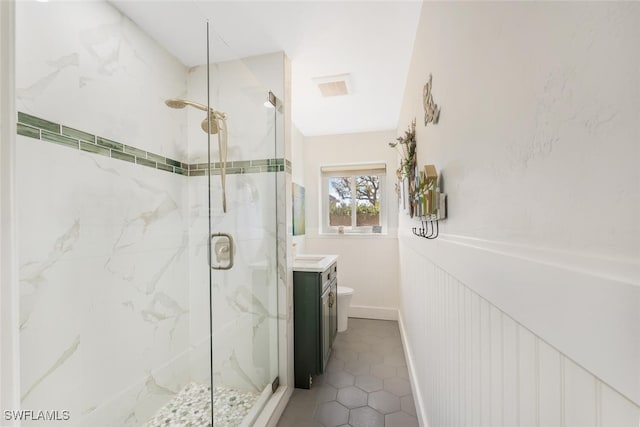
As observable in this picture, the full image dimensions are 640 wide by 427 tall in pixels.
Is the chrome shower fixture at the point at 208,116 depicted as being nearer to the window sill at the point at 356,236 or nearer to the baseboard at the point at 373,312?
the window sill at the point at 356,236

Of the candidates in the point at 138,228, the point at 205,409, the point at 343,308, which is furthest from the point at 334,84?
the point at 205,409

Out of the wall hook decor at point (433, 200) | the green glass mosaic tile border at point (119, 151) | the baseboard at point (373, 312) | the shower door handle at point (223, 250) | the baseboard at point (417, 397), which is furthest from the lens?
the baseboard at point (373, 312)

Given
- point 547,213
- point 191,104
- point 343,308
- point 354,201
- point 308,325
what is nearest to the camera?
point 547,213

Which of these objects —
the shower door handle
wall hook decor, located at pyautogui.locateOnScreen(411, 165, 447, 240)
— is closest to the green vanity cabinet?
the shower door handle

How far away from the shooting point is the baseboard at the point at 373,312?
348 centimetres

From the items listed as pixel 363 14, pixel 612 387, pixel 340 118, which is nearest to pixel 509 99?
pixel 612 387

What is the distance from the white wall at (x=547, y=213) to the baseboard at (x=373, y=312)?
2.62m

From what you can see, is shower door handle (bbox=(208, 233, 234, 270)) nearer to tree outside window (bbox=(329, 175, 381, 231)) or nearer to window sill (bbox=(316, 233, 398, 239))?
window sill (bbox=(316, 233, 398, 239))

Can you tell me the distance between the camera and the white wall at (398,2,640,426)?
321 mm

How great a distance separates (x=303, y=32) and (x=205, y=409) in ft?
8.24

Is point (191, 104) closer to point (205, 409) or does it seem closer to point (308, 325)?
point (308, 325)

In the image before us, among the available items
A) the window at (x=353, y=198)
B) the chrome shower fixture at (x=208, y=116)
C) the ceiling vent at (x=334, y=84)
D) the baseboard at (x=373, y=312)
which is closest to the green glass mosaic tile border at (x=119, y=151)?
the chrome shower fixture at (x=208, y=116)

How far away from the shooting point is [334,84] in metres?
2.43

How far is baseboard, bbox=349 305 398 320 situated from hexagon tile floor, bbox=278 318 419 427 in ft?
2.15
